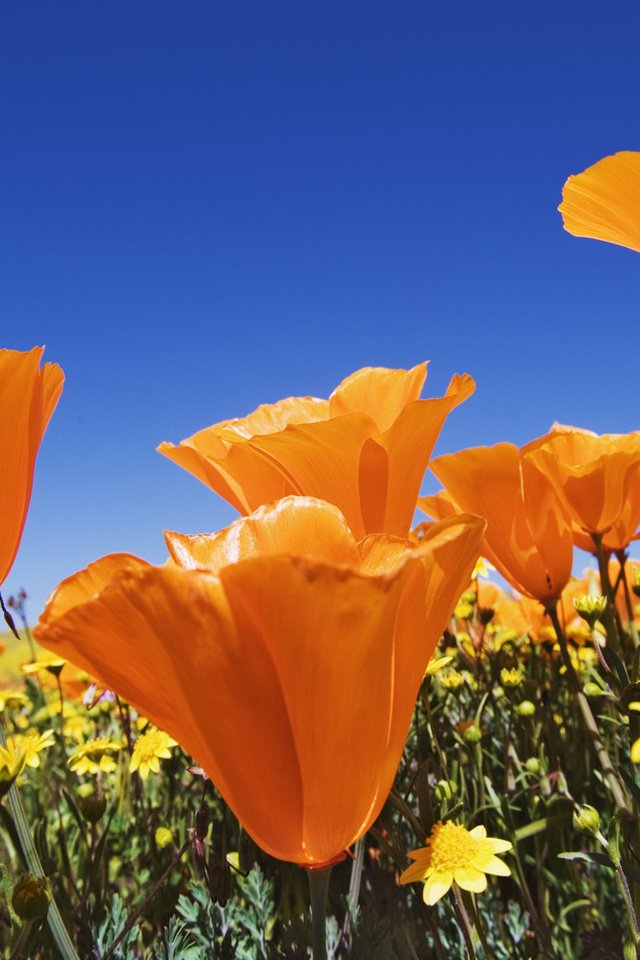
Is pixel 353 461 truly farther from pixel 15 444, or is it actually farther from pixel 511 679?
pixel 511 679

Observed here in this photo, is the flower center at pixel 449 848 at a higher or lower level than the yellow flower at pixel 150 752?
lower

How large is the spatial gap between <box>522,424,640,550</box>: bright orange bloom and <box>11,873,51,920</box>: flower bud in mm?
749

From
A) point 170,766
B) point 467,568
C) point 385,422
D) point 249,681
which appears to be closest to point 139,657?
point 249,681

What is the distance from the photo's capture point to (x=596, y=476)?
1088 mm

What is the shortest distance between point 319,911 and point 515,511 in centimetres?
69

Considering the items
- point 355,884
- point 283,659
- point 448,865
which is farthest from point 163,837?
point 283,659

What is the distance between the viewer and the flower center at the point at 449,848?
674mm

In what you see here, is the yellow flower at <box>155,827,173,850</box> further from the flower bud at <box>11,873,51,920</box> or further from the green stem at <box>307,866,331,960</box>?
the green stem at <box>307,866,331,960</box>

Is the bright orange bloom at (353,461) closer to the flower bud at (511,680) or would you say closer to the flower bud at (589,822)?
the flower bud at (589,822)

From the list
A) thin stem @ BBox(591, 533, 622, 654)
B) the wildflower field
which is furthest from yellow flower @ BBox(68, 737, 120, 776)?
thin stem @ BBox(591, 533, 622, 654)

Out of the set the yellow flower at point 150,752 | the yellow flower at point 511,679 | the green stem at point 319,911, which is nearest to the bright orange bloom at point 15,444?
the green stem at point 319,911

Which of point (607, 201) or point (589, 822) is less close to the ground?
point (607, 201)

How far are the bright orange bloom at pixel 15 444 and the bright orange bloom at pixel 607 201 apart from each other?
1.86 feet

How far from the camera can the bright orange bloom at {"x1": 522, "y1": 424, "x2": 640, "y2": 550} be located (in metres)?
1.06
